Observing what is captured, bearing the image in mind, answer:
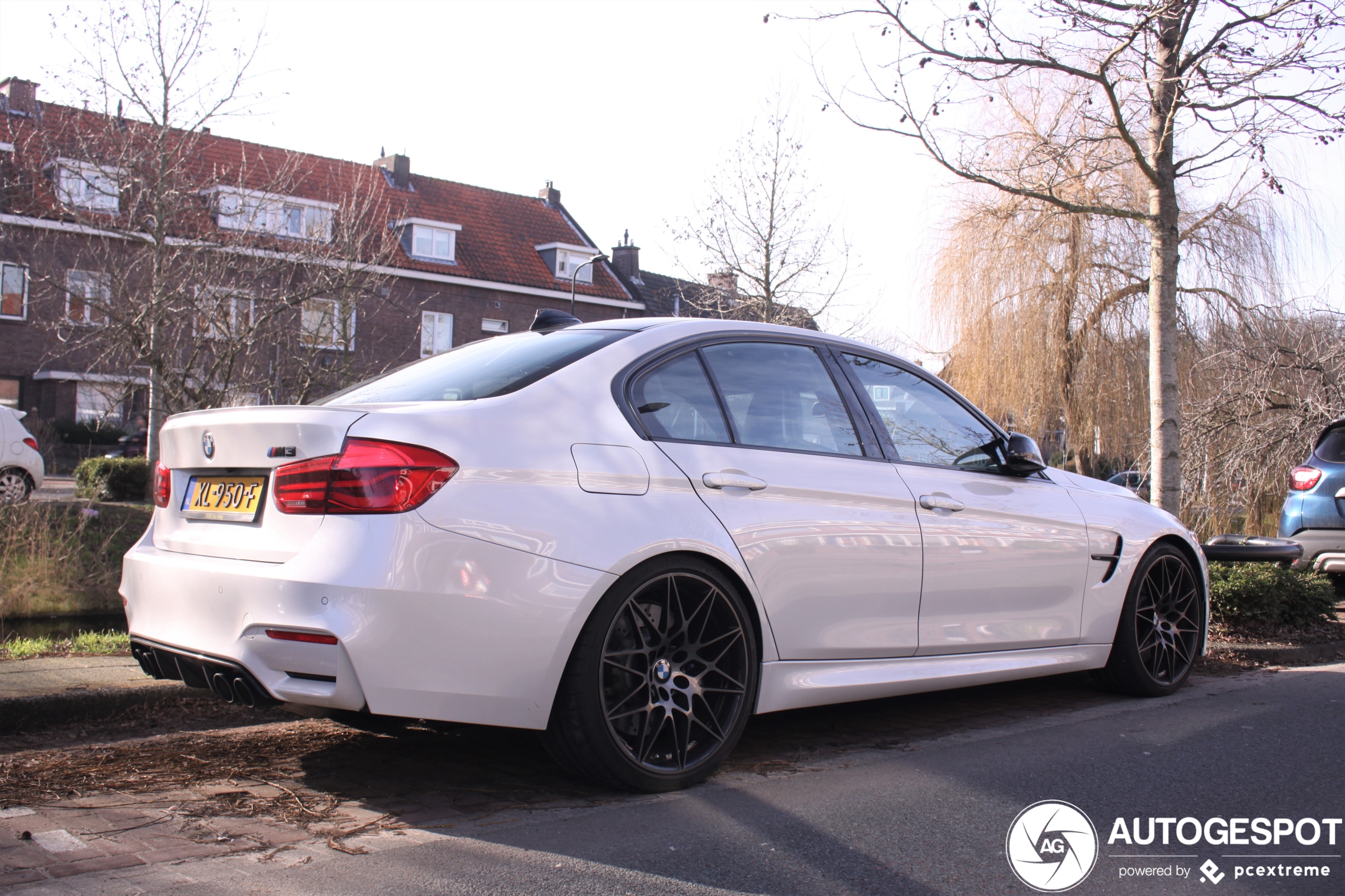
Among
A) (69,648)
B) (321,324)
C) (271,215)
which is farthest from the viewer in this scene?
(271,215)

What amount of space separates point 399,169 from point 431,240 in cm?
322

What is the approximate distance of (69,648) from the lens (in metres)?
6.66

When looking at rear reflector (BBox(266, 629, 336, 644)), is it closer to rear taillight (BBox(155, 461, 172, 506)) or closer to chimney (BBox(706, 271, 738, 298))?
rear taillight (BBox(155, 461, 172, 506))

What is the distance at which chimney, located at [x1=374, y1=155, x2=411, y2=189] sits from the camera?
40.6 m

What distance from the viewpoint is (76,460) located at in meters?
31.8

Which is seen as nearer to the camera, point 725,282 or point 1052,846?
point 1052,846

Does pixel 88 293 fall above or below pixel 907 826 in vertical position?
above

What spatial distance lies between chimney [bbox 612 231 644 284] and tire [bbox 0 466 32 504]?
30481mm

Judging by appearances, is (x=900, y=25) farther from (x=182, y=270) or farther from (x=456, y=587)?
(x=182, y=270)

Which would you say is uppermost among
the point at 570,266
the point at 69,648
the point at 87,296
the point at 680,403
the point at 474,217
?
the point at 474,217

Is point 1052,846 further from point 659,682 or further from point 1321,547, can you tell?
point 1321,547

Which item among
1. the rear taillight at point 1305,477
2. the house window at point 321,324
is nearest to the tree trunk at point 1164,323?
the rear taillight at point 1305,477

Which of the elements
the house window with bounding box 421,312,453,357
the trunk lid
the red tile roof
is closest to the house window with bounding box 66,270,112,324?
the trunk lid

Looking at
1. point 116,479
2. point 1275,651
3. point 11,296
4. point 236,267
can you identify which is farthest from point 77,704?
point 11,296
